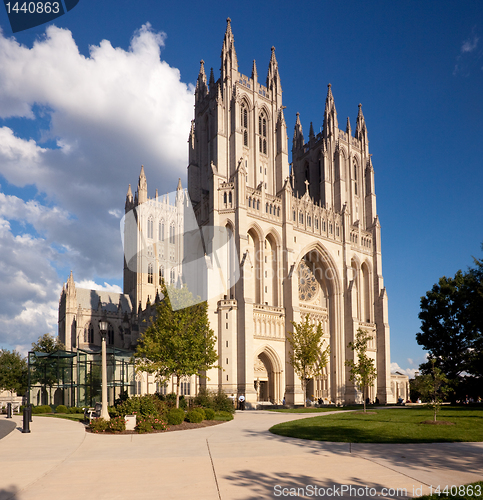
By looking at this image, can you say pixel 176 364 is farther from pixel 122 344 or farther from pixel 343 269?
pixel 122 344

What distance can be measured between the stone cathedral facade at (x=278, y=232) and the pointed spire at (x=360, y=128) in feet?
1.58

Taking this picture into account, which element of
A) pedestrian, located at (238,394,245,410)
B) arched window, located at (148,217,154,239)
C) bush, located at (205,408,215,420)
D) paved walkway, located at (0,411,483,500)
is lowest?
pedestrian, located at (238,394,245,410)

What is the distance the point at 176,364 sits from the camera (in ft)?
92.2

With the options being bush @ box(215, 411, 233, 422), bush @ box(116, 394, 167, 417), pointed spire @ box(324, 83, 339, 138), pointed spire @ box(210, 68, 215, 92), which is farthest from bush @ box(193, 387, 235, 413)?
pointed spire @ box(324, 83, 339, 138)

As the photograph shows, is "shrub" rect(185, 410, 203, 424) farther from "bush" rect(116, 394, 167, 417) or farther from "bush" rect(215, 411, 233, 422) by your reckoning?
"bush" rect(215, 411, 233, 422)

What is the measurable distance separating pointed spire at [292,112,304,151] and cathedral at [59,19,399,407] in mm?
190

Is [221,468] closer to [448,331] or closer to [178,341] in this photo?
[178,341]

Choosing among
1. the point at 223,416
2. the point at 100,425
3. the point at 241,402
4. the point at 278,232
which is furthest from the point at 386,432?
the point at 278,232

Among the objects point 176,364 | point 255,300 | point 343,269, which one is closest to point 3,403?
point 255,300

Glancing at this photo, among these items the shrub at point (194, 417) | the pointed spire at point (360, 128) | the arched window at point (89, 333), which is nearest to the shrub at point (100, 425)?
the shrub at point (194, 417)

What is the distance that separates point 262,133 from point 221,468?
5348 cm

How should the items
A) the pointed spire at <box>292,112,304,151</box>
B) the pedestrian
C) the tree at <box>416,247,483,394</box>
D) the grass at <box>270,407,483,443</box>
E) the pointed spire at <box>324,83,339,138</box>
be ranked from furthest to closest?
the pointed spire at <box>292,112,304,151</box> < the pointed spire at <box>324,83,339,138</box> < the tree at <box>416,247,483,394</box> < the pedestrian < the grass at <box>270,407,483,443</box>

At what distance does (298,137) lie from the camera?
7406 centimetres

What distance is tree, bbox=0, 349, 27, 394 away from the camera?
172ft
